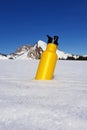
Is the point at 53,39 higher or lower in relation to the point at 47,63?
higher

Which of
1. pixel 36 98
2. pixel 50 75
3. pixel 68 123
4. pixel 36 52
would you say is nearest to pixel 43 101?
pixel 36 98

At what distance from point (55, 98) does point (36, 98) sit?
10cm

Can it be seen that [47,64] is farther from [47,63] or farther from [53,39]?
[53,39]

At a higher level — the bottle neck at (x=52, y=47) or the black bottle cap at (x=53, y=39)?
the black bottle cap at (x=53, y=39)

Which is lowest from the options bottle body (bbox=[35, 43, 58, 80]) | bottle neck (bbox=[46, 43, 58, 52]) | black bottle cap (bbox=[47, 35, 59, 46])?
bottle body (bbox=[35, 43, 58, 80])

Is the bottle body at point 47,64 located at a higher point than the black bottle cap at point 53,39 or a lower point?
lower

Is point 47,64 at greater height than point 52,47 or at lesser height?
lesser

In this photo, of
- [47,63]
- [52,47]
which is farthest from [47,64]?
[52,47]

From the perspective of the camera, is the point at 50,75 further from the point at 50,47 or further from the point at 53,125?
the point at 53,125

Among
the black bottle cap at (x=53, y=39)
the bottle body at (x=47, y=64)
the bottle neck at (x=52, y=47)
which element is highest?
the black bottle cap at (x=53, y=39)

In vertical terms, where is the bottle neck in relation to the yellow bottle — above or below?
above

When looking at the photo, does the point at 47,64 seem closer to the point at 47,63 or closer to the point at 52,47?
the point at 47,63

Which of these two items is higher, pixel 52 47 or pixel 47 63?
pixel 52 47

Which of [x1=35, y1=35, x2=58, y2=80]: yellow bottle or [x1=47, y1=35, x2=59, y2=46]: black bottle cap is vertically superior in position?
[x1=47, y1=35, x2=59, y2=46]: black bottle cap
